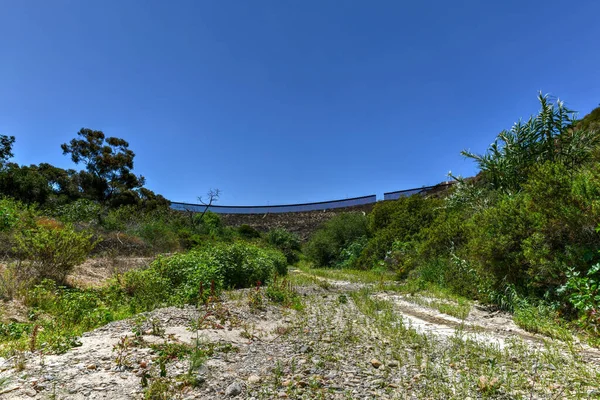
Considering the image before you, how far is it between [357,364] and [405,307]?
4.17 meters

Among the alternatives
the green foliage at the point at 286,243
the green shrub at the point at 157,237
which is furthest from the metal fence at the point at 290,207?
the green shrub at the point at 157,237

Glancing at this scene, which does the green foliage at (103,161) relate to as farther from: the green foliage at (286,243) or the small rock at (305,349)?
the small rock at (305,349)

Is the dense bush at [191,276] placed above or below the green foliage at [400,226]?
below

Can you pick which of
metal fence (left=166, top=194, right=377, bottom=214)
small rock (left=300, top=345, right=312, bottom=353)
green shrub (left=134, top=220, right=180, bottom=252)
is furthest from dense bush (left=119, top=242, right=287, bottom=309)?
metal fence (left=166, top=194, right=377, bottom=214)

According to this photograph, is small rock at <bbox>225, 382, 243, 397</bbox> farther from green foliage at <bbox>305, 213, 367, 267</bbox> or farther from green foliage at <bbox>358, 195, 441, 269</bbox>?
green foliage at <bbox>305, 213, 367, 267</bbox>

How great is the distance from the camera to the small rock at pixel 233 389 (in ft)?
8.85

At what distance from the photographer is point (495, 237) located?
21.7 feet

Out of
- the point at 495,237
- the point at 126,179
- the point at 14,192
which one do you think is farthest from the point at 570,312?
the point at 126,179

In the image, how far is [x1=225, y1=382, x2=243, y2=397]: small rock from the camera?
2.70 meters

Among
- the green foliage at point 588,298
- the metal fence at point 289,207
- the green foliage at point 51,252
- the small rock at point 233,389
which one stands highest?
the metal fence at point 289,207

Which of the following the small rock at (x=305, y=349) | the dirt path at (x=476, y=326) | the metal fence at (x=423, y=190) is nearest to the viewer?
the small rock at (x=305, y=349)

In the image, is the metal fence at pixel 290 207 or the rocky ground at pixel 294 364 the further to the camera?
the metal fence at pixel 290 207

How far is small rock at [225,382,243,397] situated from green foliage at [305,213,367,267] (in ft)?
65.9

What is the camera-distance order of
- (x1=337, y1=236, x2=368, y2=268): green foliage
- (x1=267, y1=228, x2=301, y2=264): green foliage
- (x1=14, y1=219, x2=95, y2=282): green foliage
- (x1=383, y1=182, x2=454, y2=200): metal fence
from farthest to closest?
(x1=383, y1=182, x2=454, y2=200): metal fence → (x1=267, y1=228, x2=301, y2=264): green foliage → (x1=337, y1=236, x2=368, y2=268): green foliage → (x1=14, y1=219, x2=95, y2=282): green foliage
